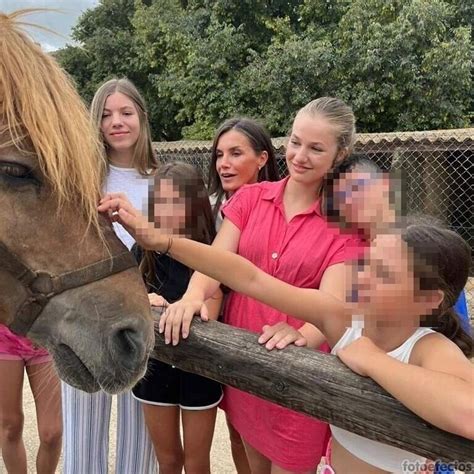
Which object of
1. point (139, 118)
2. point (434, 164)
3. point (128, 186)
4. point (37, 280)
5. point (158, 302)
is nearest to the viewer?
point (37, 280)

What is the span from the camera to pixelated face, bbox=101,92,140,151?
82.0 inches

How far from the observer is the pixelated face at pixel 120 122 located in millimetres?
2082

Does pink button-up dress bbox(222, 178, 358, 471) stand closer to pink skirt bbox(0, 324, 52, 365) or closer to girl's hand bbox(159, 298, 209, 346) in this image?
girl's hand bbox(159, 298, 209, 346)

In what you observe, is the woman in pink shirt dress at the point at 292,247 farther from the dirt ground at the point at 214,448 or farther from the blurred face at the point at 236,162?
the dirt ground at the point at 214,448

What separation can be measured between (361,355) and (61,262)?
0.72 metres

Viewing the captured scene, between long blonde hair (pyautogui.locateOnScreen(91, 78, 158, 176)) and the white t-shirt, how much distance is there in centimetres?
6

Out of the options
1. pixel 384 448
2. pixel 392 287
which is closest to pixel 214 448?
pixel 384 448

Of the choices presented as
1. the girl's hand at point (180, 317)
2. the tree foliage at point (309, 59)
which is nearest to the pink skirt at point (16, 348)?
the girl's hand at point (180, 317)

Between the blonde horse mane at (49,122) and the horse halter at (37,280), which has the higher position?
the blonde horse mane at (49,122)

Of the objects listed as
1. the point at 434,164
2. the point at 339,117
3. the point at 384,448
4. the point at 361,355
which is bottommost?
the point at 384,448

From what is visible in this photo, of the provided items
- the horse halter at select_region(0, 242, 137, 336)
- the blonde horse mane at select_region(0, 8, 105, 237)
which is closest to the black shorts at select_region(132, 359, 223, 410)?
the horse halter at select_region(0, 242, 137, 336)

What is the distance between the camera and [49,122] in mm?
1283

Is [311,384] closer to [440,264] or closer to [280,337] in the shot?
[280,337]

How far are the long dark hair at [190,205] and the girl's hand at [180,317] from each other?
0.29 metres
